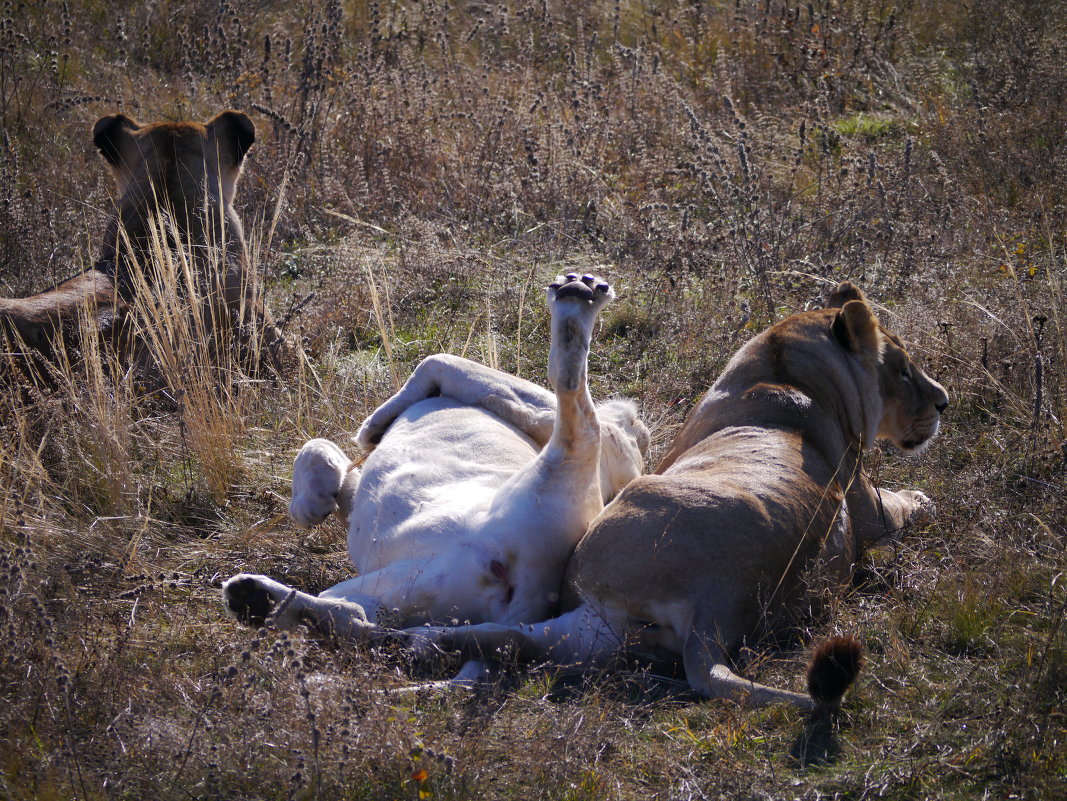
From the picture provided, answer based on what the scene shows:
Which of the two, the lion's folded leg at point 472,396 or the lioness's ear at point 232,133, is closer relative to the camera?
the lion's folded leg at point 472,396

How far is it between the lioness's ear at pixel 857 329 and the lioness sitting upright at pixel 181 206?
10.6ft

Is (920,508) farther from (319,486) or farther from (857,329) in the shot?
(319,486)

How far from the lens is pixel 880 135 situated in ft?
35.4

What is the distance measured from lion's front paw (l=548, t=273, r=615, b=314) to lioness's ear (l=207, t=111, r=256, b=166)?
13.4 ft

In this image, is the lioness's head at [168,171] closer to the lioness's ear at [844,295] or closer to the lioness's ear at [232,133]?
the lioness's ear at [232,133]

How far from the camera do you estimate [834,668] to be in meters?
3.04

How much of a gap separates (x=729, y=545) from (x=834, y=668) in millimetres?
731

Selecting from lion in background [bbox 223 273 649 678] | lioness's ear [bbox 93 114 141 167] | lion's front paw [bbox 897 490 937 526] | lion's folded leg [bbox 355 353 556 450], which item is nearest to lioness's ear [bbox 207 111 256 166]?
lioness's ear [bbox 93 114 141 167]

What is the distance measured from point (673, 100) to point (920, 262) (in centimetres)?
355

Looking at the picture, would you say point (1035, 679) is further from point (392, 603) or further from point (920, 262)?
point (920, 262)

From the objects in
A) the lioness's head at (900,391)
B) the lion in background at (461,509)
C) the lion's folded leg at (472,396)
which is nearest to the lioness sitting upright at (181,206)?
the lion's folded leg at (472,396)

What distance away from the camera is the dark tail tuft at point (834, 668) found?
301cm

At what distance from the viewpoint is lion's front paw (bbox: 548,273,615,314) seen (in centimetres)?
365

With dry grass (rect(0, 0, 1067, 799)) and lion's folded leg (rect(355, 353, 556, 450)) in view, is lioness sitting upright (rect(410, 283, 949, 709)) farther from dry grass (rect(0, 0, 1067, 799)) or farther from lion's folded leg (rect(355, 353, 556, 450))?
lion's folded leg (rect(355, 353, 556, 450))
